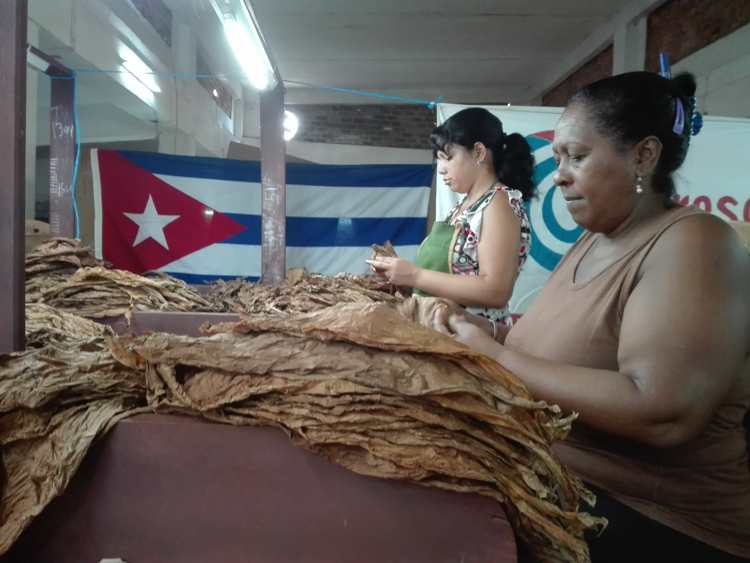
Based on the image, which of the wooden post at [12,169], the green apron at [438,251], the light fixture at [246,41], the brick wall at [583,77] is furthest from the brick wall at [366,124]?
the wooden post at [12,169]

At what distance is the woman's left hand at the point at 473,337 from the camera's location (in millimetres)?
978

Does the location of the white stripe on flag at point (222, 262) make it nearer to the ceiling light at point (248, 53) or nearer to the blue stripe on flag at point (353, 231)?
the blue stripe on flag at point (353, 231)

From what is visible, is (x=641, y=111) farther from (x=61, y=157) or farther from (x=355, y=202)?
(x=355, y=202)

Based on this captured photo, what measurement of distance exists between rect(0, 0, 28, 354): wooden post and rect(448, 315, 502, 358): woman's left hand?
777mm

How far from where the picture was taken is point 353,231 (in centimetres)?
537

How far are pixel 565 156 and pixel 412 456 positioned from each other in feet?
3.04

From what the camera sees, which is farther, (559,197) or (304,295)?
(559,197)

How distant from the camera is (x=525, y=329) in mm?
1333

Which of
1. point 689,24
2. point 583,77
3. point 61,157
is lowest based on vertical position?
point 61,157

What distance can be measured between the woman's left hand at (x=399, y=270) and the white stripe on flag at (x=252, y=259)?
2768mm

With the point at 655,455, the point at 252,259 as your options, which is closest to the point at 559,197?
the point at 252,259

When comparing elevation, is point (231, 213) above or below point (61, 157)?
below

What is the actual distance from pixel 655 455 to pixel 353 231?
448cm

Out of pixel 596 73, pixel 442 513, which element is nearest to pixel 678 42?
pixel 596 73
